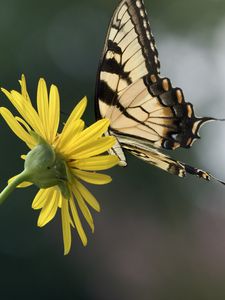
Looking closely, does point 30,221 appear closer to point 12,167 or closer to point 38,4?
point 12,167

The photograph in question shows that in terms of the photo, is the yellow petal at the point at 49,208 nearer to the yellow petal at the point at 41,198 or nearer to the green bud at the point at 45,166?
the yellow petal at the point at 41,198

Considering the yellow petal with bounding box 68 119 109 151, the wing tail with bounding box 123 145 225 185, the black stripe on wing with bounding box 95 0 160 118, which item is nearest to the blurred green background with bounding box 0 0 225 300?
the black stripe on wing with bounding box 95 0 160 118

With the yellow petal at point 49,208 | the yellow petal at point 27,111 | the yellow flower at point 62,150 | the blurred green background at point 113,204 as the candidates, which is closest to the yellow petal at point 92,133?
the yellow flower at point 62,150

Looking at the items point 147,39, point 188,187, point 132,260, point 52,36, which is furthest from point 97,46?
point 147,39

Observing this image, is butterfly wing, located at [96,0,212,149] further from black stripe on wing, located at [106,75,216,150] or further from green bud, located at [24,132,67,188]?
green bud, located at [24,132,67,188]

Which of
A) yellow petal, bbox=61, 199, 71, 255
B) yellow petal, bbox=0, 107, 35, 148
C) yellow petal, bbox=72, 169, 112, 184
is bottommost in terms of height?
yellow petal, bbox=61, 199, 71, 255
